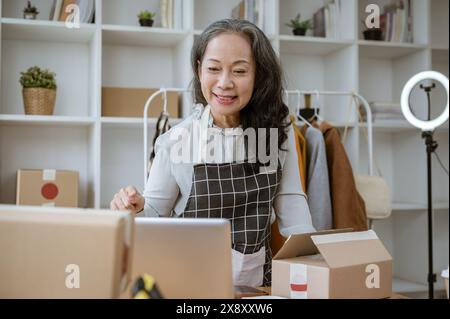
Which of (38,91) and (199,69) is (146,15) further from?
(199,69)

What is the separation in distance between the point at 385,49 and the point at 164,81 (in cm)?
120

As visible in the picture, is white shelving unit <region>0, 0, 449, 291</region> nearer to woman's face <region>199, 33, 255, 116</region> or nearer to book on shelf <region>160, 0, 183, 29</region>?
book on shelf <region>160, 0, 183, 29</region>

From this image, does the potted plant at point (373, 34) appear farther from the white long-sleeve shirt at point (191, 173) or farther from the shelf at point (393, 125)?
the white long-sleeve shirt at point (191, 173)

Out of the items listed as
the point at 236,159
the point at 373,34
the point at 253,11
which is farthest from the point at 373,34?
the point at 236,159

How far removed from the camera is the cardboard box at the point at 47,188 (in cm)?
235

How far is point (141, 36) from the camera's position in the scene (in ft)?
8.64

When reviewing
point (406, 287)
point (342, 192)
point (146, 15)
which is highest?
point (146, 15)

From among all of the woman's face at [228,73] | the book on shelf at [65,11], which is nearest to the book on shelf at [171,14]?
the book on shelf at [65,11]

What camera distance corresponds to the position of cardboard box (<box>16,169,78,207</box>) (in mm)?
2348

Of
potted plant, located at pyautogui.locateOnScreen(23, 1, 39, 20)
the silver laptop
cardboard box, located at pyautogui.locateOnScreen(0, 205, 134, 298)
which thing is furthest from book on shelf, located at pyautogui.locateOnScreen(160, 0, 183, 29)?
cardboard box, located at pyautogui.locateOnScreen(0, 205, 134, 298)

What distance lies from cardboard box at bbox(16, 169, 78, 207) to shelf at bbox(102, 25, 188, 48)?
27.1 inches
